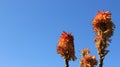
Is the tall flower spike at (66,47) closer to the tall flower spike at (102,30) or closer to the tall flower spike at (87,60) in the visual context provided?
the tall flower spike at (102,30)

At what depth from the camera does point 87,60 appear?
153 feet

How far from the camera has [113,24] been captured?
34.8m

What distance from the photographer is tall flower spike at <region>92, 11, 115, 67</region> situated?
31003 mm

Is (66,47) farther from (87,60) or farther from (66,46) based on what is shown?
(87,60)

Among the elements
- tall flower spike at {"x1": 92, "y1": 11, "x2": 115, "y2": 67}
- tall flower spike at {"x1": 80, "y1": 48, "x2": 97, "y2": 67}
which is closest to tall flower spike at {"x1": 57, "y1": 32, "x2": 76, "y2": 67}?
tall flower spike at {"x1": 92, "y1": 11, "x2": 115, "y2": 67}

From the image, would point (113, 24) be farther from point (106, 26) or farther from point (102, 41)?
Result: point (102, 41)

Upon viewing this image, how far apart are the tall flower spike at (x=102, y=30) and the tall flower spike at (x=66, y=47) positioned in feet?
11.9

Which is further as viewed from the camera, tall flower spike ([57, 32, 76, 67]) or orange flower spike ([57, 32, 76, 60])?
orange flower spike ([57, 32, 76, 60])

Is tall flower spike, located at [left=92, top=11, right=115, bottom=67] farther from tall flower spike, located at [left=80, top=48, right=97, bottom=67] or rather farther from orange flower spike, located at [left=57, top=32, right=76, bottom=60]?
tall flower spike, located at [left=80, top=48, right=97, bottom=67]

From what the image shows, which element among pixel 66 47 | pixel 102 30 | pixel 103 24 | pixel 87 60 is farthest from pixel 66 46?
pixel 87 60

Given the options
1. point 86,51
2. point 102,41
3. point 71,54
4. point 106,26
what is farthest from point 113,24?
point 86,51

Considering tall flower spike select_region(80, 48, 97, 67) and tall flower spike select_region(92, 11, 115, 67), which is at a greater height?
tall flower spike select_region(80, 48, 97, 67)

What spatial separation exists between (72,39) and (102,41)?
576 cm

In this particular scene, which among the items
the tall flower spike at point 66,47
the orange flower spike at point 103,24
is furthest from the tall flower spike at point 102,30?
the tall flower spike at point 66,47
